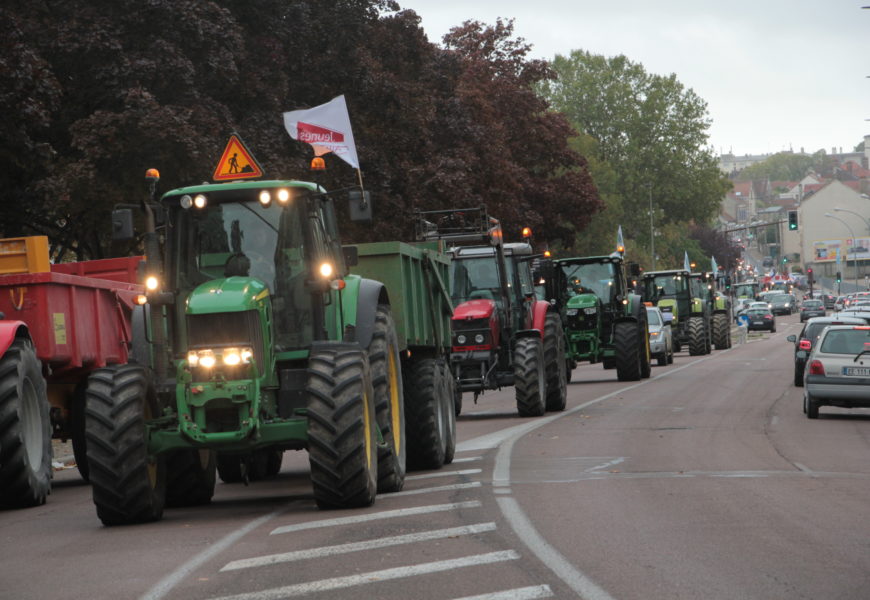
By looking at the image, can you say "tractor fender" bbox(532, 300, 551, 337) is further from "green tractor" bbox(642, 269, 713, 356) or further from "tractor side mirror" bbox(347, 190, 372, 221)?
"green tractor" bbox(642, 269, 713, 356)

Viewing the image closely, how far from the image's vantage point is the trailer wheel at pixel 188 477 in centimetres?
1377

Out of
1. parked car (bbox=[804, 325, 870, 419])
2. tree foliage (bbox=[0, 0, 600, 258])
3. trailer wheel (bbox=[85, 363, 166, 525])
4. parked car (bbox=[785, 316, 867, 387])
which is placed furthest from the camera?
parked car (bbox=[785, 316, 867, 387])

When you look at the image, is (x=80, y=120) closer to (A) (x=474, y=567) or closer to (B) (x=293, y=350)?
(B) (x=293, y=350)

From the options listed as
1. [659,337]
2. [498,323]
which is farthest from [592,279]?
[498,323]

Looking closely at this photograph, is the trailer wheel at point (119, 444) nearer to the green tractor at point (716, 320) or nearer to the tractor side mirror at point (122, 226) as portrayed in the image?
the tractor side mirror at point (122, 226)

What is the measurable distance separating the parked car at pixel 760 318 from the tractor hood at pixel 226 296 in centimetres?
8189

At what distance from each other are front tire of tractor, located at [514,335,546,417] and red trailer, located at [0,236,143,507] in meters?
8.15

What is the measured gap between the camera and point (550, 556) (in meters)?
9.67

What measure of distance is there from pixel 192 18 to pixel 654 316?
2270cm

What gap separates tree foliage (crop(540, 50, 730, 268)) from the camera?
102 m

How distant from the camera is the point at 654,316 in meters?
47.9

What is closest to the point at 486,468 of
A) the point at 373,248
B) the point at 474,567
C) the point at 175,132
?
the point at 373,248

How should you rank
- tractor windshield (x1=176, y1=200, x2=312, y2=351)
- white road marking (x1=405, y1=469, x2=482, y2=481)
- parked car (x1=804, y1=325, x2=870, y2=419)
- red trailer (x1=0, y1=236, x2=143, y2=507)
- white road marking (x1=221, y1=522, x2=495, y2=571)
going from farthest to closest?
parked car (x1=804, y1=325, x2=870, y2=419) < white road marking (x1=405, y1=469, x2=482, y2=481) < red trailer (x1=0, y1=236, x2=143, y2=507) < tractor windshield (x1=176, y1=200, x2=312, y2=351) < white road marking (x1=221, y1=522, x2=495, y2=571)

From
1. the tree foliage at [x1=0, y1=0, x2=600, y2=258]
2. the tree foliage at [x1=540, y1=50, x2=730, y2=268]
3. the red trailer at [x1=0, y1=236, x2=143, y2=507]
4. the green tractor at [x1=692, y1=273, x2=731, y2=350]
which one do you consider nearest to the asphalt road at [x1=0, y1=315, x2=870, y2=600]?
the red trailer at [x1=0, y1=236, x2=143, y2=507]
